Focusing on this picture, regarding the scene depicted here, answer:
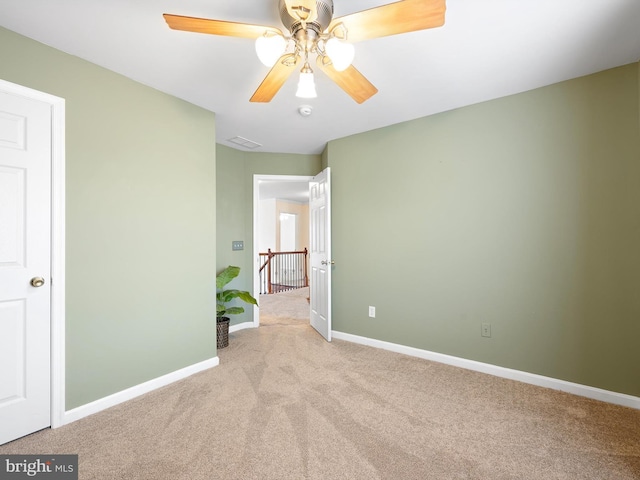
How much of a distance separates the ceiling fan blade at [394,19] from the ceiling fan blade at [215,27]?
346 mm

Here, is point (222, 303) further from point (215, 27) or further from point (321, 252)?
point (215, 27)

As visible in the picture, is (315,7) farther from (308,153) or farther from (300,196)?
(300,196)

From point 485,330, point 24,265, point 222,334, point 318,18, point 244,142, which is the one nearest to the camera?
point 318,18

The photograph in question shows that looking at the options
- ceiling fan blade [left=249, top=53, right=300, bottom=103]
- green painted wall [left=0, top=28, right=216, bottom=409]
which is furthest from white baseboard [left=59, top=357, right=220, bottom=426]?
ceiling fan blade [left=249, top=53, right=300, bottom=103]

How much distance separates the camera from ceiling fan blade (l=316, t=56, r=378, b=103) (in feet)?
5.39

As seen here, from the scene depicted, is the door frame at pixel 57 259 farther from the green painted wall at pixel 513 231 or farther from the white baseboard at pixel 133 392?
the green painted wall at pixel 513 231

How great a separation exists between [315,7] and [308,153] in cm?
303

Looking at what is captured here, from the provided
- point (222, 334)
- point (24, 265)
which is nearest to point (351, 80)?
point (24, 265)

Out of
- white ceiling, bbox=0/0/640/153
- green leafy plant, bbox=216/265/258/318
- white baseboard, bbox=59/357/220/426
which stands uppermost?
white ceiling, bbox=0/0/640/153

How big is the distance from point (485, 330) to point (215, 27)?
305 cm

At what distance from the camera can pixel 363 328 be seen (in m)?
3.56

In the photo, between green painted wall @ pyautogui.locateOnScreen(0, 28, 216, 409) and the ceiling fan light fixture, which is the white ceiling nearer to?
green painted wall @ pyautogui.locateOnScreen(0, 28, 216, 409)

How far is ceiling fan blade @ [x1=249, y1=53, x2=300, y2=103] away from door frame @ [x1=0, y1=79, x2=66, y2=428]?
1.33m

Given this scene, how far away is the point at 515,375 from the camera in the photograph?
2607mm
